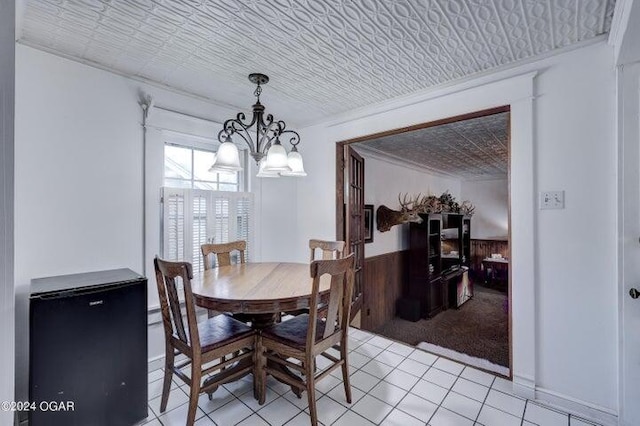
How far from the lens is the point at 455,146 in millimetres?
3887

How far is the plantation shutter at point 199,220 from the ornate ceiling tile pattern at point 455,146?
182cm

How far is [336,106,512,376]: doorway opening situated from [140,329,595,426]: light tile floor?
2.82 feet

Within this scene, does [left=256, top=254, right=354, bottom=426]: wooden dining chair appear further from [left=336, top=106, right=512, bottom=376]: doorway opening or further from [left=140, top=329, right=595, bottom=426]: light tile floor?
[left=336, top=106, right=512, bottom=376]: doorway opening

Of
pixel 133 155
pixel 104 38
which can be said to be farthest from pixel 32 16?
pixel 133 155

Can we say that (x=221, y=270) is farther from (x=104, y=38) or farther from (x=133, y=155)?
(x=104, y=38)

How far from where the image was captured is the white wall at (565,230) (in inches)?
67.8

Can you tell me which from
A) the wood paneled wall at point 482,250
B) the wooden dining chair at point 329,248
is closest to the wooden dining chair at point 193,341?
the wooden dining chair at point 329,248

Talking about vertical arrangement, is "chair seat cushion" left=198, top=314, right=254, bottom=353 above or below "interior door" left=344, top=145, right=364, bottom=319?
below

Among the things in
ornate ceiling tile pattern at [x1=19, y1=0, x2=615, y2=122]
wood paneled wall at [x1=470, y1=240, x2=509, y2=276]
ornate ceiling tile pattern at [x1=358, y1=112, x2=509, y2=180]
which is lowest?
wood paneled wall at [x1=470, y1=240, x2=509, y2=276]

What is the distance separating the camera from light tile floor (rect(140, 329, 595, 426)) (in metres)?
1.74

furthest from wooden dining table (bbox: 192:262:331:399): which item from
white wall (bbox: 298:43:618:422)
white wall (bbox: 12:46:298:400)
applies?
white wall (bbox: 298:43:618:422)

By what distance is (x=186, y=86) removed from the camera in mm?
2428

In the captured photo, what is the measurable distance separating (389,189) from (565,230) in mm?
2928

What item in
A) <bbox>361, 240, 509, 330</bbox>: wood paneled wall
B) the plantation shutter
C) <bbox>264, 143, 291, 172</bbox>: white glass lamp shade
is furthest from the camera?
<bbox>361, 240, 509, 330</bbox>: wood paneled wall
